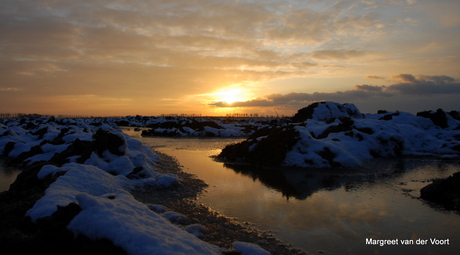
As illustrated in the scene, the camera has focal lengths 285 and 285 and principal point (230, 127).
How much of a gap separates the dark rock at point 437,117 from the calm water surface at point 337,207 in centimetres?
2788

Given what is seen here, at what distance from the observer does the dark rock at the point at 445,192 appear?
1132cm

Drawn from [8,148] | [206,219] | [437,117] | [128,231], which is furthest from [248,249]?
[437,117]

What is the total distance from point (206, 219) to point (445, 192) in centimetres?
995

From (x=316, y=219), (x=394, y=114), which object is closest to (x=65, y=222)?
(x=316, y=219)

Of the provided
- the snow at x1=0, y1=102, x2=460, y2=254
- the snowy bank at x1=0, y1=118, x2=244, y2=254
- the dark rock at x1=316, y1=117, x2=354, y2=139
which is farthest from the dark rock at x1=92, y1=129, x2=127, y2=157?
the dark rock at x1=316, y1=117, x2=354, y2=139

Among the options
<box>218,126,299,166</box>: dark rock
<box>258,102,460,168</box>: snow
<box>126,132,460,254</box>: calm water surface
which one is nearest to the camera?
<box>126,132,460,254</box>: calm water surface

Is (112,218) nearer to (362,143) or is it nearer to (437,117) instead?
(362,143)

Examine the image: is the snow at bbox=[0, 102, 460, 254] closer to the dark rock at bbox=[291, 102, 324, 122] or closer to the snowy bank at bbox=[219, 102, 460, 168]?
the snowy bank at bbox=[219, 102, 460, 168]

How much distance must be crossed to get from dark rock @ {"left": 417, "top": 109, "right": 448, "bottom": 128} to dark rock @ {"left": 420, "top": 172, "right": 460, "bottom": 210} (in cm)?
3635

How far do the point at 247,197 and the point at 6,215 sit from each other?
28.1 feet

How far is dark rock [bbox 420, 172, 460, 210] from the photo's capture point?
1132 cm

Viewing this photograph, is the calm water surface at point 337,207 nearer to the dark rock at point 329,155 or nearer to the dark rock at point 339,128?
the dark rock at point 329,155

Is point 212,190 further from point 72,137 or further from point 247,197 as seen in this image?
point 72,137

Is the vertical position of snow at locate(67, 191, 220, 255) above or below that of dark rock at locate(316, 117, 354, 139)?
below
